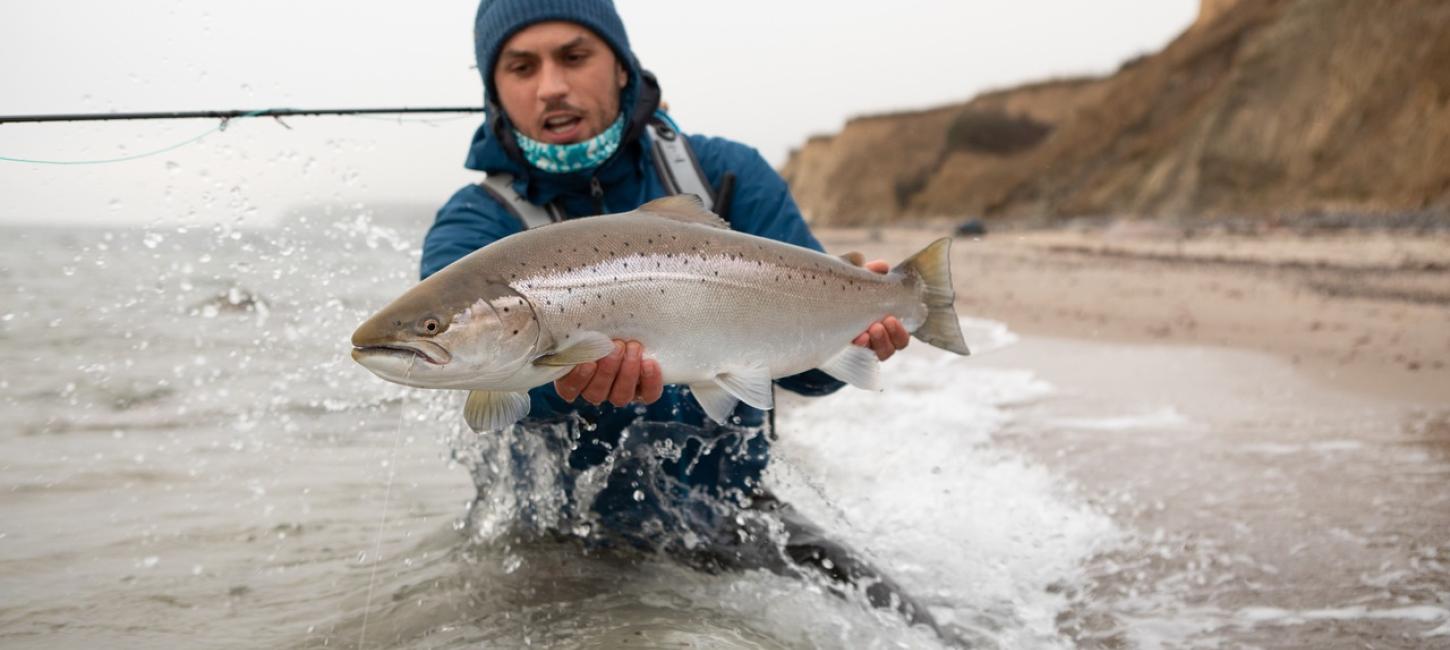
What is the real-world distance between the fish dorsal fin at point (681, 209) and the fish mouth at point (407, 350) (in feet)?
2.57

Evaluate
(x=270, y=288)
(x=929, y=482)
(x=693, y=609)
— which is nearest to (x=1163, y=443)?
(x=929, y=482)

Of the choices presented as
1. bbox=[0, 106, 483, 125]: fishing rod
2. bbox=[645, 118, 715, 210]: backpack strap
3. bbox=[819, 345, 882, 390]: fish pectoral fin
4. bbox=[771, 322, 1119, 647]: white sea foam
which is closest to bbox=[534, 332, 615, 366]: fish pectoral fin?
bbox=[819, 345, 882, 390]: fish pectoral fin

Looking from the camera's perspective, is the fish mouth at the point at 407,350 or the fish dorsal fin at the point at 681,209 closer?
the fish mouth at the point at 407,350

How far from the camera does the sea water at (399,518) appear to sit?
3711 mm

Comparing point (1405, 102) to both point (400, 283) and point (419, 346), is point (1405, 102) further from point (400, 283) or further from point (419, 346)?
point (419, 346)

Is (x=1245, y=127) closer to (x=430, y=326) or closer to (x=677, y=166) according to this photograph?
(x=677, y=166)

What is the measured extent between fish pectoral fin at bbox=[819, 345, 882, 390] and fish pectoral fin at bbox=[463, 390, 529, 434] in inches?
41.4

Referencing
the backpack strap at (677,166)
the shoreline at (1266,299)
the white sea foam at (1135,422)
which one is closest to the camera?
the backpack strap at (677,166)

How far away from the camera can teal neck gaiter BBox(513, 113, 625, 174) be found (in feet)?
12.6

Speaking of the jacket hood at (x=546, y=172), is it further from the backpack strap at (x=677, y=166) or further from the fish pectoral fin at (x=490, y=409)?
the fish pectoral fin at (x=490, y=409)

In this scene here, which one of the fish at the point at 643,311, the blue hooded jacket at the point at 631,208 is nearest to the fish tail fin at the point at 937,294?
the fish at the point at 643,311

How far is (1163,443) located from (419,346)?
4.91m

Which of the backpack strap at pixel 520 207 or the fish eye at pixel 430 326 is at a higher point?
the backpack strap at pixel 520 207

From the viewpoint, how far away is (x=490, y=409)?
8.97 feet
